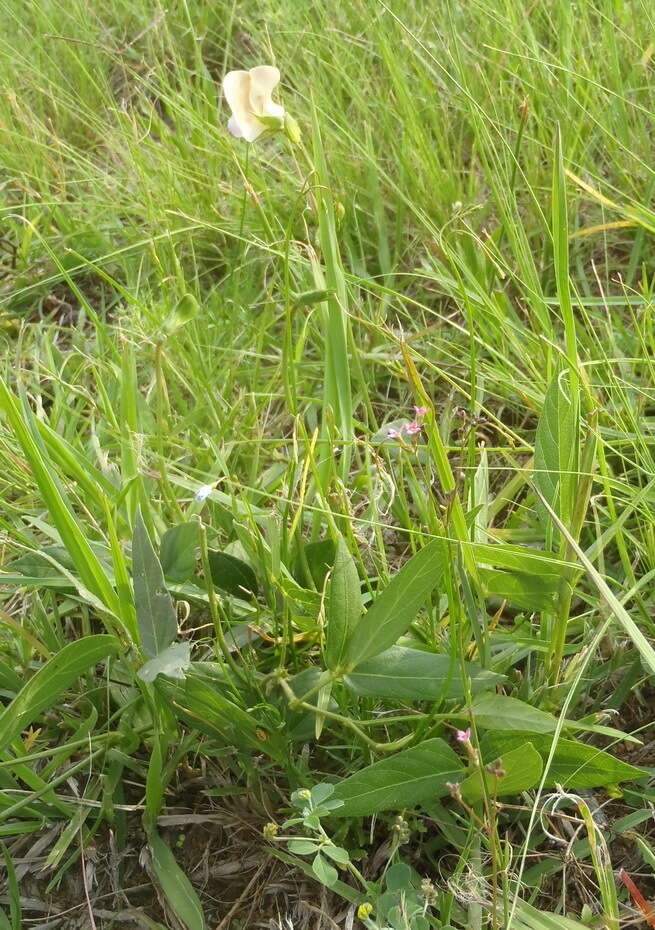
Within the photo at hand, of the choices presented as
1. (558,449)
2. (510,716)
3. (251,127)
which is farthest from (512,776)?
(251,127)

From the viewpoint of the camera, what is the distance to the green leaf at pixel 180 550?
82cm

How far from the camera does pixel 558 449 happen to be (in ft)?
2.53

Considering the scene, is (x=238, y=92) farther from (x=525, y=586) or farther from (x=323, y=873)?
(x=323, y=873)

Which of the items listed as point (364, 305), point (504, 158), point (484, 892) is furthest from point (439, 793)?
point (504, 158)

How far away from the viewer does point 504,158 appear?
1.36m

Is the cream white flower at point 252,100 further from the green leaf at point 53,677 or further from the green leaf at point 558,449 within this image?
the green leaf at point 53,677

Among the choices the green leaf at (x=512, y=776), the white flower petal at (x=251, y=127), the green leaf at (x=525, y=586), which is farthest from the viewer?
the white flower petal at (x=251, y=127)

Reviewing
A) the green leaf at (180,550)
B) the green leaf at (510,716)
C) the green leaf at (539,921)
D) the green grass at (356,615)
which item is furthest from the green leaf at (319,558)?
the green leaf at (539,921)

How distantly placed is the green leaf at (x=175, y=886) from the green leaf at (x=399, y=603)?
0.88ft

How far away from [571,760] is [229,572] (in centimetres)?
36

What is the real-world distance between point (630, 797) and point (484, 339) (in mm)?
590

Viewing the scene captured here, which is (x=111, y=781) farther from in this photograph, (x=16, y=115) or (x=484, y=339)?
(x=16, y=115)

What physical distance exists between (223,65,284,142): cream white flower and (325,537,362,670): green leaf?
0.53 m

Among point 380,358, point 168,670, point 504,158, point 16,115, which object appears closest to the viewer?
point 168,670
